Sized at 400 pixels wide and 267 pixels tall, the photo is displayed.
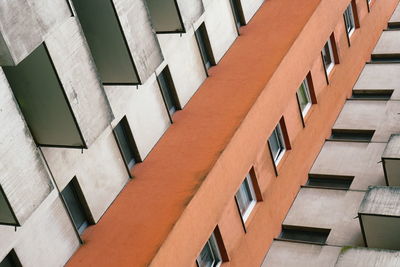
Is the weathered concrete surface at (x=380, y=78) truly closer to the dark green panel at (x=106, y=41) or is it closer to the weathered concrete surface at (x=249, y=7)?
the weathered concrete surface at (x=249, y=7)

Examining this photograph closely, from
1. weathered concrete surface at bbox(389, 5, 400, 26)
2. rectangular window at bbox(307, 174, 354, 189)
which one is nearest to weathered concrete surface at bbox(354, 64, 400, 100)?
weathered concrete surface at bbox(389, 5, 400, 26)

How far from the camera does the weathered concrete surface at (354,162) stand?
32.0 meters

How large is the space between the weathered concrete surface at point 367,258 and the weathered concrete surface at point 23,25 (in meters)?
11.2

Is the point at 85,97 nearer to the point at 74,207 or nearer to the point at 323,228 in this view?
the point at 74,207

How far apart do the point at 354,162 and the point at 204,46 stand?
717cm

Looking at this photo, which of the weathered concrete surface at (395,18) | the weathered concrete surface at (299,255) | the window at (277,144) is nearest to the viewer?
the weathered concrete surface at (299,255)

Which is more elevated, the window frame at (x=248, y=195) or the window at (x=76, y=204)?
the window frame at (x=248, y=195)

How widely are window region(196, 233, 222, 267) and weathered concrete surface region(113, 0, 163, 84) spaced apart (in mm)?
5511

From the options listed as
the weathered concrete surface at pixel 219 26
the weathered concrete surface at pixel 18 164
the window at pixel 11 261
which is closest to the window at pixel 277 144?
the weathered concrete surface at pixel 219 26

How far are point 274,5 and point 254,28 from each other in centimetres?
162

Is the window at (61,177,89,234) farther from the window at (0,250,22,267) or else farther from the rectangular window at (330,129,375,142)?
the rectangular window at (330,129,375,142)

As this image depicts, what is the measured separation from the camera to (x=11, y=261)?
2175cm

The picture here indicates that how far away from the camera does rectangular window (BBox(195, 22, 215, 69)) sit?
28.5m

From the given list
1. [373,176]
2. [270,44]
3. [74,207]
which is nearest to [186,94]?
[270,44]
